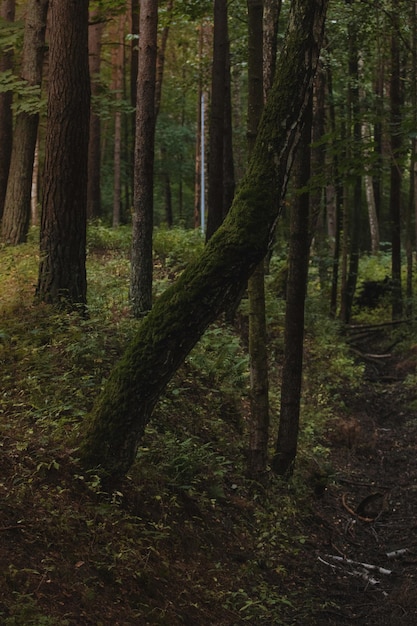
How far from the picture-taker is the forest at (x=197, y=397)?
522cm

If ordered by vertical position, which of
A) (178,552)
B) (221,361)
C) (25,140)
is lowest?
(178,552)

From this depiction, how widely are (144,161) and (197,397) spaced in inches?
159

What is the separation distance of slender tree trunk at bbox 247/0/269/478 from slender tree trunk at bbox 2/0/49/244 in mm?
7432

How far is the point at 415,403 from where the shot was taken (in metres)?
12.7

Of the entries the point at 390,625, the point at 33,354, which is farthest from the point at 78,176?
the point at 390,625

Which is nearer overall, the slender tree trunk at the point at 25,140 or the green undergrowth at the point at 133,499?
the green undergrowth at the point at 133,499

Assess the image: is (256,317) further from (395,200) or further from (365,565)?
(395,200)

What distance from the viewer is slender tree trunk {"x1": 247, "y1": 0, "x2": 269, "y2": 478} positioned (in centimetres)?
734

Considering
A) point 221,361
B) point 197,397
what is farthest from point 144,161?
point 197,397

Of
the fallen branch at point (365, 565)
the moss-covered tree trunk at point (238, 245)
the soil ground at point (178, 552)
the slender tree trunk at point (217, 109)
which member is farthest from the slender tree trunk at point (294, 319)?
the slender tree trunk at point (217, 109)

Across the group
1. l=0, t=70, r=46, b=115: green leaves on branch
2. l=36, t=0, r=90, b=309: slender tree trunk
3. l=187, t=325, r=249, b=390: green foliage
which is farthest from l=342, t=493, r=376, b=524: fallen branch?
l=0, t=70, r=46, b=115: green leaves on branch

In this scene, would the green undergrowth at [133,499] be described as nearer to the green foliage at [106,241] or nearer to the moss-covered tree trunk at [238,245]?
the moss-covered tree trunk at [238,245]

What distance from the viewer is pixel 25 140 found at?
13656mm

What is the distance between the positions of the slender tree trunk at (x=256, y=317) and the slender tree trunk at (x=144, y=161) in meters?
3.09
